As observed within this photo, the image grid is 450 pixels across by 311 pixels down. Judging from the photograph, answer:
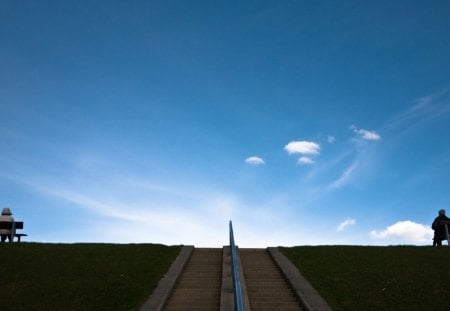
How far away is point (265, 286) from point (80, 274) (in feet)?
19.6

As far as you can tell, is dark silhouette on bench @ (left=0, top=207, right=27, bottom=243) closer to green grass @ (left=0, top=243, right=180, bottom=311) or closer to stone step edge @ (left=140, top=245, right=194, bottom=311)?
green grass @ (left=0, top=243, right=180, bottom=311)

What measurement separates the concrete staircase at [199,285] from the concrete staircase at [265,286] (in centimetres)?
95

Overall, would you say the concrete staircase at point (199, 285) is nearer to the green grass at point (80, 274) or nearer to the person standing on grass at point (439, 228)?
the green grass at point (80, 274)

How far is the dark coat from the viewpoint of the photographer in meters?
21.2

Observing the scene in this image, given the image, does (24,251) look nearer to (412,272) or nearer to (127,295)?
(127,295)

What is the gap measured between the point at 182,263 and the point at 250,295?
3749 millimetres

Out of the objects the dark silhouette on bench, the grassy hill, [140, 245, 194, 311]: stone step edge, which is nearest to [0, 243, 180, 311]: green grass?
the grassy hill

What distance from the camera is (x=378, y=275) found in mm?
14523

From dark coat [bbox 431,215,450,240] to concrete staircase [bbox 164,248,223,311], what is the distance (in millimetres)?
10786

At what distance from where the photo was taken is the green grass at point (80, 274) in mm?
12133

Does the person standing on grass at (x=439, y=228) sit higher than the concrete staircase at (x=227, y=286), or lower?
higher

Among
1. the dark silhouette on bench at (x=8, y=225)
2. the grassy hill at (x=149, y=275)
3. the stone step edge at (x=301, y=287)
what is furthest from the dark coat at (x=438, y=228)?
the dark silhouette on bench at (x=8, y=225)

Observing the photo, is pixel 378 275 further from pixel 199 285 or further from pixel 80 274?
pixel 80 274

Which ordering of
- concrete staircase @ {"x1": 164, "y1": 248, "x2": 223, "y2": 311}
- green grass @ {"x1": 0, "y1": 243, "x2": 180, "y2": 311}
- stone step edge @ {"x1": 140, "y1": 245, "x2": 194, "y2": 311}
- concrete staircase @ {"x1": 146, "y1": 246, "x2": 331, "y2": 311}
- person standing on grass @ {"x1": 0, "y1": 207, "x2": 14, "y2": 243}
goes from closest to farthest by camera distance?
1. stone step edge @ {"x1": 140, "y1": 245, "x2": 194, "y2": 311}
2. concrete staircase @ {"x1": 146, "y1": 246, "x2": 331, "y2": 311}
3. concrete staircase @ {"x1": 164, "y1": 248, "x2": 223, "y2": 311}
4. green grass @ {"x1": 0, "y1": 243, "x2": 180, "y2": 311}
5. person standing on grass @ {"x1": 0, "y1": 207, "x2": 14, "y2": 243}
